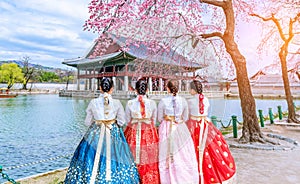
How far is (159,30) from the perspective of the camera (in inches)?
139

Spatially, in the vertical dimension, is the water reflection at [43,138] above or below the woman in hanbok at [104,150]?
below

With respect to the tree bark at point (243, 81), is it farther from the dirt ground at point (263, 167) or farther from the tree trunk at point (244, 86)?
the dirt ground at point (263, 167)

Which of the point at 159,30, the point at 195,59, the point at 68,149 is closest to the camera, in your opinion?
the point at 195,59

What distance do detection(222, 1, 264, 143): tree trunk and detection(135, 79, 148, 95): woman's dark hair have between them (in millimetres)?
3725

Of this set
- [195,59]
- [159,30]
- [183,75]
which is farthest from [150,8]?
[183,75]

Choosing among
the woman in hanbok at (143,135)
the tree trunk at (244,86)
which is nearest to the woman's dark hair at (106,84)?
the woman in hanbok at (143,135)

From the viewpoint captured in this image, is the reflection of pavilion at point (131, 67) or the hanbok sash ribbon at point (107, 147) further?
the reflection of pavilion at point (131, 67)

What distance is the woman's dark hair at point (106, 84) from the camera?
2.23 m

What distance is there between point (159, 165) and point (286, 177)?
212 cm

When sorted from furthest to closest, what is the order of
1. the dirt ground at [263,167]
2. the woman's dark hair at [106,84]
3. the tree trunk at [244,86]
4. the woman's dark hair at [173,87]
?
1. the tree trunk at [244,86]
2. the dirt ground at [263,167]
3. the woman's dark hair at [173,87]
4. the woman's dark hair at [106,84]

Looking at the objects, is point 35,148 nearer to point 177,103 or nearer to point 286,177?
point 177,103

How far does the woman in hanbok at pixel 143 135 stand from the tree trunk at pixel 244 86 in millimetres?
3741

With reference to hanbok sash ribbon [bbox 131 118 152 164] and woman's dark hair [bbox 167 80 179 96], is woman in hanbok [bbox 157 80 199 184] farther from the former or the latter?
hanbok sash ribbon [bbox 131 118 152 164]

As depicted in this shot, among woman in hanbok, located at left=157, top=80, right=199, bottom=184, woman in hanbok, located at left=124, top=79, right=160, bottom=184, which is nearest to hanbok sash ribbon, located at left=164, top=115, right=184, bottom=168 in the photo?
woman in hanbok, located at left=157, top=80, right=199, bottom=184
